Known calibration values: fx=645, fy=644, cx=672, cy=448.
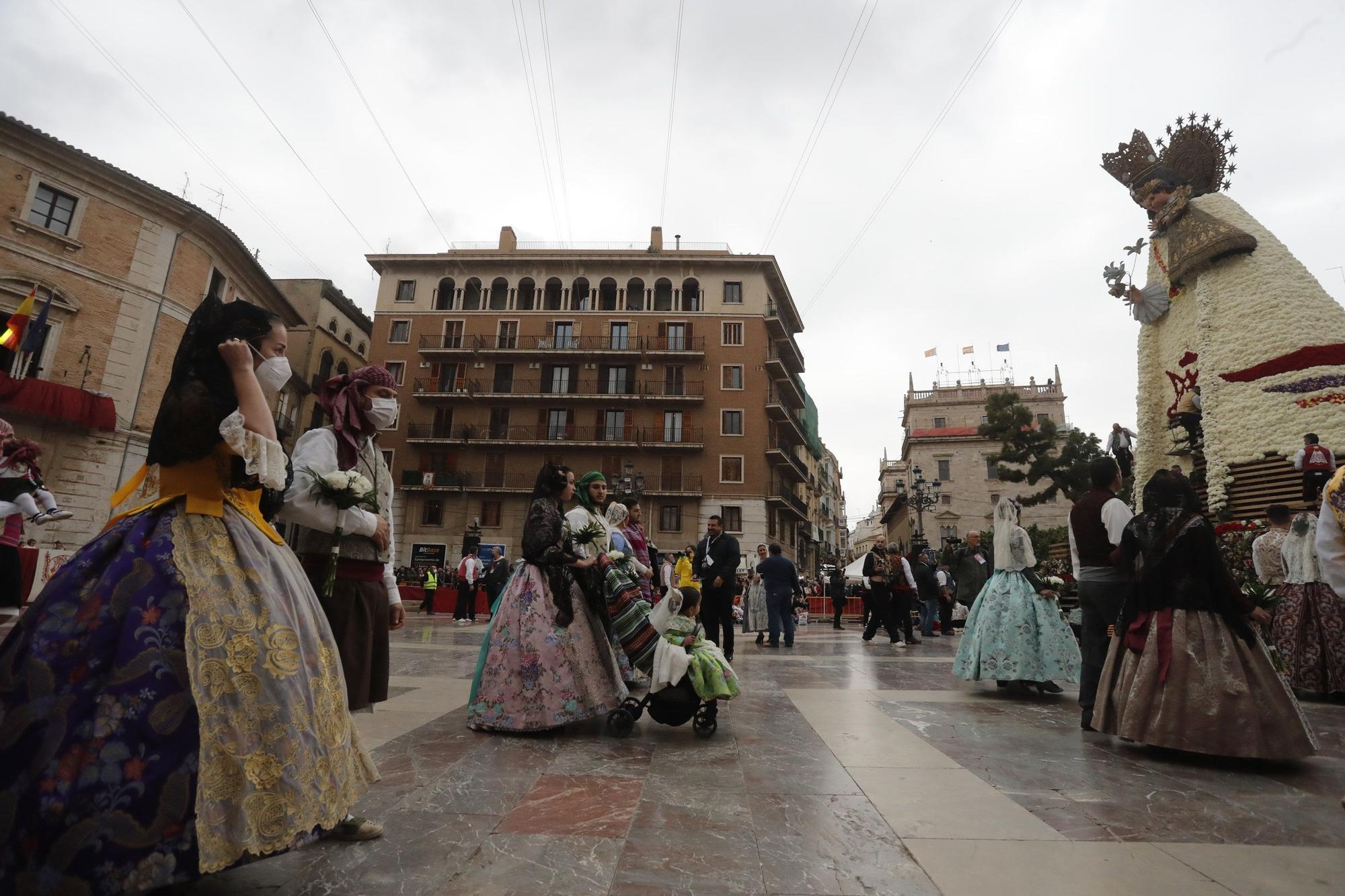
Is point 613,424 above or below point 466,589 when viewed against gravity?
above

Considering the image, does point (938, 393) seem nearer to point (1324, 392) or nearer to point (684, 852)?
point (1324, 392)

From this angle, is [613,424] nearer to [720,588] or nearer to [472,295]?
[472,295]

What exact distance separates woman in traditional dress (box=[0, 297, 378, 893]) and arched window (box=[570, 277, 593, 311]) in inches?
1280

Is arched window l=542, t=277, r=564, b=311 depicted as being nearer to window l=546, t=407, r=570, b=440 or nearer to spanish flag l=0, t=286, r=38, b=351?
window l=546, t=407, r=570, b=440

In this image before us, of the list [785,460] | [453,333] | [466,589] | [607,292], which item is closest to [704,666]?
[466,589]

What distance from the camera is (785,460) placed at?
32.6m

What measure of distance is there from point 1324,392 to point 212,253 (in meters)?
27.4

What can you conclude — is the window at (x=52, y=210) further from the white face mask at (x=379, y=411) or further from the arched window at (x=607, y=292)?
the white face mask at (x=379, y=411)

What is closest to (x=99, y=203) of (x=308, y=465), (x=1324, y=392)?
(x=308, y=465)

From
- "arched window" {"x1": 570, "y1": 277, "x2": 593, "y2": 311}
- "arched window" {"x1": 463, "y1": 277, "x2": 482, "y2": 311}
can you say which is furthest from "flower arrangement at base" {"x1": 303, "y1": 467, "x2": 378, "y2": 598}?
"arched window" {"x1": 463, "y1": 277, "x2": 482, "y2": 311}

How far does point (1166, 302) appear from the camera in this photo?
480 inches

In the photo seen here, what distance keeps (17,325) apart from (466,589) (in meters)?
11.9

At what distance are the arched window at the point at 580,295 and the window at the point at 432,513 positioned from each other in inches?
473

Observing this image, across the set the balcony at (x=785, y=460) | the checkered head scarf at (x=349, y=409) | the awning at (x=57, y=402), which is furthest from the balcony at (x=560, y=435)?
the checkered head scarf at (x=349, y=409)
